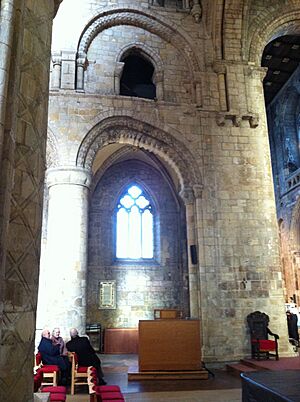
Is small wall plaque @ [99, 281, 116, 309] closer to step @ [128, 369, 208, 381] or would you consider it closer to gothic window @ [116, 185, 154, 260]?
gothic window @ [116, 185, 154, 260]

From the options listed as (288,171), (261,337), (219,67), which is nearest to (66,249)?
(261,337)

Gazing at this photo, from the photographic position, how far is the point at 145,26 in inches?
450

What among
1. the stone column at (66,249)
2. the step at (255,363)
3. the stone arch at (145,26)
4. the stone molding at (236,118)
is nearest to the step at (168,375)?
the step at (255,363)

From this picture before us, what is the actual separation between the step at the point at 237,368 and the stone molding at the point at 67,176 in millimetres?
5467

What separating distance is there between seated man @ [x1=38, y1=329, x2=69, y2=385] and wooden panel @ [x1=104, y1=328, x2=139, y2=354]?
4.91 m

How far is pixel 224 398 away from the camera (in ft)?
20.4

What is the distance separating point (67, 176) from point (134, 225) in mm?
5338

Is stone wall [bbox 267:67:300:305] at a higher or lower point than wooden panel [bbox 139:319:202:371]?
higher

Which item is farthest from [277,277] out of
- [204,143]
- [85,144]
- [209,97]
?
[85,144]

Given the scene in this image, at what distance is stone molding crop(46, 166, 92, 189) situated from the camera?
379 inches

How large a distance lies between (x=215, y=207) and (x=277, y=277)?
94.8 inches

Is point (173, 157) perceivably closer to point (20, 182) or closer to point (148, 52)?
point (148, 52)

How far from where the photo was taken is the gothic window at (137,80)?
517 inches

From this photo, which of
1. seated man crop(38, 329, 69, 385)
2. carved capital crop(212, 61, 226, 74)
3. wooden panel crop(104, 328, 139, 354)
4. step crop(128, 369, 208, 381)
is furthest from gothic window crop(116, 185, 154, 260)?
seated man crop(38, 329, 69, 385)
